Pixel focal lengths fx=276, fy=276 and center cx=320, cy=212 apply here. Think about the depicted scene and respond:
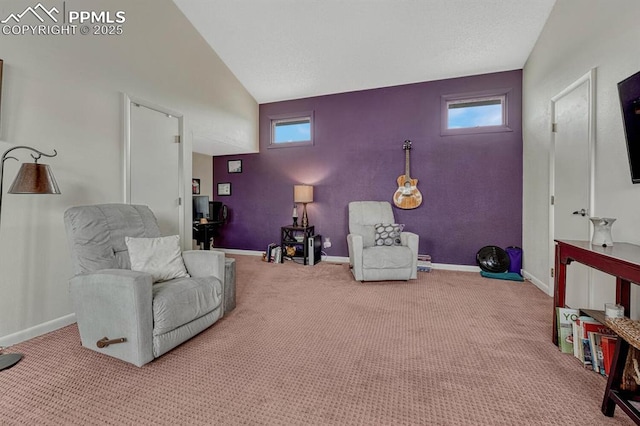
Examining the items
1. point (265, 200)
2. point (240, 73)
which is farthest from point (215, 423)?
point (240, 73)

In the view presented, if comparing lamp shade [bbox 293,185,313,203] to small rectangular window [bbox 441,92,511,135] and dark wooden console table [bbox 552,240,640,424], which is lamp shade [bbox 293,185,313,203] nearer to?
small rectangular window [bbox 441,92,511,135]

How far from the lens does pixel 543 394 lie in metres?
1.42

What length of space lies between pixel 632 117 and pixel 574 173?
36.0 inches

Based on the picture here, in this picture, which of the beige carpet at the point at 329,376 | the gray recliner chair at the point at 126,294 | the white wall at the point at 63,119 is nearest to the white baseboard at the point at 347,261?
the beige carpet at the point at 329,376

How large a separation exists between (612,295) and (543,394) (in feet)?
3.63

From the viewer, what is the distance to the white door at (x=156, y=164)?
9.30 ft

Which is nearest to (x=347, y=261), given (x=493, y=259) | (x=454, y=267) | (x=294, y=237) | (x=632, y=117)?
(x=294, y=237)

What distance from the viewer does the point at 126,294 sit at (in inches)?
63.0

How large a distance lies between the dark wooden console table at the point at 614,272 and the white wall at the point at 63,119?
3.53 m

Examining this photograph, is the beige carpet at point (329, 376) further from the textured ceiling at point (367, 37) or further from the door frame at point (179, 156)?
the textured ceiling at point (367, 37)

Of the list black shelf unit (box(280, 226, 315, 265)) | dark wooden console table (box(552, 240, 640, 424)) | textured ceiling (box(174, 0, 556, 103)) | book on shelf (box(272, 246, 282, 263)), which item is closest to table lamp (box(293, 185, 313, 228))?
black shelf unit (box(280, 226, 315, 265))

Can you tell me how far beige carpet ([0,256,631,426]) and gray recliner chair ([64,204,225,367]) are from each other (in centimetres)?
14

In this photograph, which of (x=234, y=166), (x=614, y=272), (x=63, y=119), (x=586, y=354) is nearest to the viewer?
(x=614, y=272)

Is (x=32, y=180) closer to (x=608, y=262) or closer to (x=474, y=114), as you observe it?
(x=608, y=262)
